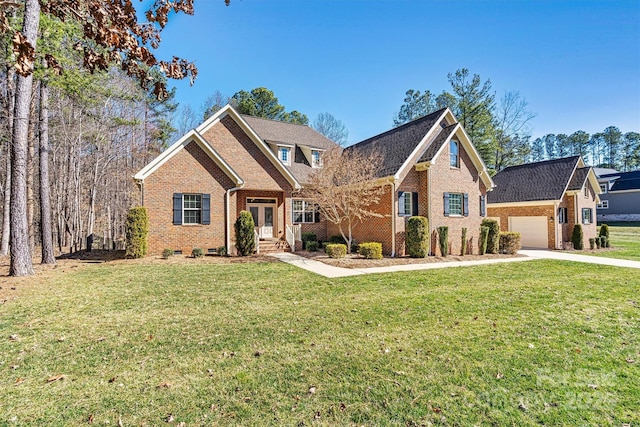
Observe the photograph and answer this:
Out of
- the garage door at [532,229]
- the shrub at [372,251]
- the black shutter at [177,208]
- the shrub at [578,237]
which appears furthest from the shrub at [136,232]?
the shrub at [578,237]

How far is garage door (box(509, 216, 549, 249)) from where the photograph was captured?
67.0 ft

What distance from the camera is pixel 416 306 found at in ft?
21.6

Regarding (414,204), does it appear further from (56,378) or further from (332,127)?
(332,127)

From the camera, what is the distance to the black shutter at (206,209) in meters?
14.7

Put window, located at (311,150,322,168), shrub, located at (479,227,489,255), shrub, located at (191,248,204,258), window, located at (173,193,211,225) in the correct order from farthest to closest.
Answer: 1. window, located at (311,150,322,168)
2. shrub, located at (479,227,489,255)
3. window, located at (173,193,211,225)
4. shrub, located at (191,248,204,258)

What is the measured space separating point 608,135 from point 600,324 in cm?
7836

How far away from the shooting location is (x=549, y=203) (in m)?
19.9

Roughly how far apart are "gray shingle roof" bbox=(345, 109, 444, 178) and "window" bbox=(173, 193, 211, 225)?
8775 mm

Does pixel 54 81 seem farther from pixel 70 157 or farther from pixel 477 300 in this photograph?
pixel 477 300

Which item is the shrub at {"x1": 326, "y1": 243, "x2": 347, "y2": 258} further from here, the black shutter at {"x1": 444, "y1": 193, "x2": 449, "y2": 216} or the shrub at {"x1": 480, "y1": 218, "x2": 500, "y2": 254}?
the shrub at {"x1": 480, "y1": 218, "x2": 500, "y2": 254}

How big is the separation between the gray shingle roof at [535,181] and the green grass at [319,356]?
48.7 feet

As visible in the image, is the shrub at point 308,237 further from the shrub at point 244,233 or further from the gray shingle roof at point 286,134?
the gray shingle roof at point 286,134

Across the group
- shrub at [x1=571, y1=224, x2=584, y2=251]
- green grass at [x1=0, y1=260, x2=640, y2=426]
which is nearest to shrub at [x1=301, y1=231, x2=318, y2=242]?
green grass at [x1=0, y1=260, x2=640, y2=426]

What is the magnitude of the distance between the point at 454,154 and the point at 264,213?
11.0 metres
